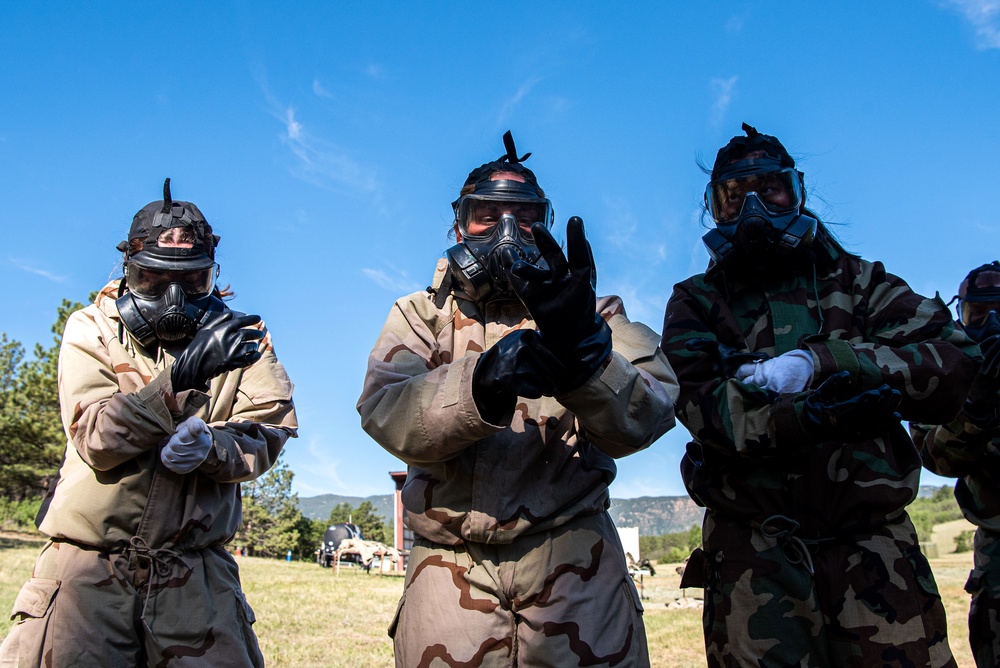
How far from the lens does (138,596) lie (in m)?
4.05

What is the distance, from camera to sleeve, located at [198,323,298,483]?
163 inches

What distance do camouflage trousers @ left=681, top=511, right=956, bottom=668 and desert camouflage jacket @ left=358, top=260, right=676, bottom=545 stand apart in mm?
758

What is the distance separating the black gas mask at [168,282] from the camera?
4441 millimetres

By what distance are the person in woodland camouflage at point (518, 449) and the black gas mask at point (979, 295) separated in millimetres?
3321

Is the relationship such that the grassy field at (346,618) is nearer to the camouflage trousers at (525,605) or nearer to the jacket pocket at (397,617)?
the jacket pocket at (397,617)

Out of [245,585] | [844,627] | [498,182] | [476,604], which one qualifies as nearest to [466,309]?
[498,182]

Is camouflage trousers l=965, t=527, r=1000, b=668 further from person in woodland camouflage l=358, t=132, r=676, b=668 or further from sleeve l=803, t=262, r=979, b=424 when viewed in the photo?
person in woodland camouflage l=358, t=132, r=676, b=668

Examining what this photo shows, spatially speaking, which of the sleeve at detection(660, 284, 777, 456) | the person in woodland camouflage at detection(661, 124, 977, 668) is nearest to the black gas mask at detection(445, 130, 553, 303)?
the sleeve at detection(660, 284, 777, 456)

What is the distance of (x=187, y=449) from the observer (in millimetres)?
3982

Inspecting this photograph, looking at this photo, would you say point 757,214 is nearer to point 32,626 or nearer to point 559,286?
point 559,286

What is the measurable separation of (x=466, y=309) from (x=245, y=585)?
47.9 feet

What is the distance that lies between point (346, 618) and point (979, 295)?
932 cm

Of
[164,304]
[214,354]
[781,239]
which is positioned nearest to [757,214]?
[781,239]

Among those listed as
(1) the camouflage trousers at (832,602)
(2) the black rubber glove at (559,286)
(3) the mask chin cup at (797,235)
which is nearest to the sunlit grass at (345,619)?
(1) the camouflage trousers at (832,602)
